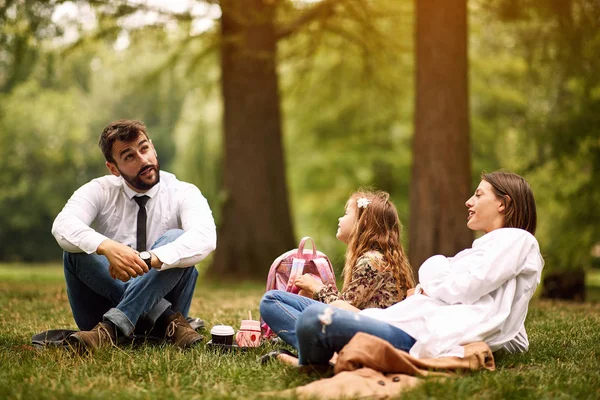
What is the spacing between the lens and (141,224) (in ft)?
15.4

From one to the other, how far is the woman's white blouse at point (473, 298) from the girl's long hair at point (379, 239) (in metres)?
0.38

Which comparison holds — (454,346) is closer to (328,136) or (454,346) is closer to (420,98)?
(420,98)

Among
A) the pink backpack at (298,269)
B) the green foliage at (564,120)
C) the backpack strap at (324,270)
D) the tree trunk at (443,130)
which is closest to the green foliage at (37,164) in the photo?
the green foliage at (564,120)

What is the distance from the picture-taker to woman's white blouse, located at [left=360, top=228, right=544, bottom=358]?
351 cm

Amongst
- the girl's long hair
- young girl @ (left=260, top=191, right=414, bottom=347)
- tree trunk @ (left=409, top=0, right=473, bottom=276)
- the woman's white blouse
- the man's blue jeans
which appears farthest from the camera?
tree trunk @ (left=409, top=0, right=473, bottom=276)

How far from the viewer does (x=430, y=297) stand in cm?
366

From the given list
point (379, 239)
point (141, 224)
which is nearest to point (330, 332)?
point (379, 239)

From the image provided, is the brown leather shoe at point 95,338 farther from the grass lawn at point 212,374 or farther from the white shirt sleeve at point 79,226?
the white shirt sleeve at point 79,226

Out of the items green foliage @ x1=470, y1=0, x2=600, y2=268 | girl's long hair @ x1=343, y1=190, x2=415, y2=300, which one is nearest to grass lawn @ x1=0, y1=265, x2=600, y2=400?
girl's long hair @ x1=343, y1=190, x2=415, y2=300

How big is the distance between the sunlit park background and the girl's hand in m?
0.55

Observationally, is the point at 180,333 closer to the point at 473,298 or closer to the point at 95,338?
the point at 95,338

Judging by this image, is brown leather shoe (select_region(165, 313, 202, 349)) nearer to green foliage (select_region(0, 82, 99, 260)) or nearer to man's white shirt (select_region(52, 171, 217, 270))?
man's white shirt (select_region(52, 171, 217, 270))

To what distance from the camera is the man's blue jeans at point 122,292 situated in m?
4.18

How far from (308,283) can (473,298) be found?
109cm
